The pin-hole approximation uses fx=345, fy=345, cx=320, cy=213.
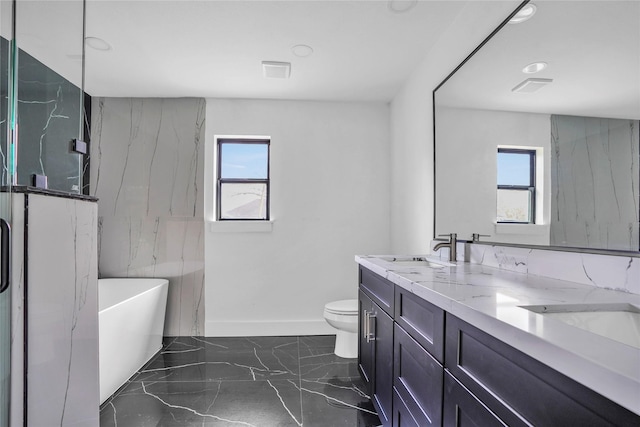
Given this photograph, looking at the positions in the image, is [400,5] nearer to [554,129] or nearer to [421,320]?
[554,129]

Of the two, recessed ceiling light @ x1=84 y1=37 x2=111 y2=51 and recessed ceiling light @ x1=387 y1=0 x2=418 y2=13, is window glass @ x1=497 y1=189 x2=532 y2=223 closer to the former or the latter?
recessed ceiling light @ x1=387 y1=0 x2=418 y2=13

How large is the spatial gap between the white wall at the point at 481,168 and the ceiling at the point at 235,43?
0.64 metres

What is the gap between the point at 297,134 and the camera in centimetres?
354

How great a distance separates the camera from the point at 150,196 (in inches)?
135

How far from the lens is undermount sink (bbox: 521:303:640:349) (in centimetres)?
93

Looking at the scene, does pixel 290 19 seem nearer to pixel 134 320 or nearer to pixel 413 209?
pixel 413 209

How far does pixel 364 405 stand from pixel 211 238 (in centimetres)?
213

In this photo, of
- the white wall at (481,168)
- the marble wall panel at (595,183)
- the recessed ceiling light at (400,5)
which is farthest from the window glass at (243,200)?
the marble wall panel at (595,183)

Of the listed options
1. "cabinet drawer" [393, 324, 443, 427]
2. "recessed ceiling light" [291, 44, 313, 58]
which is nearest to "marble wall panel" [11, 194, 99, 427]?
"cabinet drawer" [393, 324, 443, 427]

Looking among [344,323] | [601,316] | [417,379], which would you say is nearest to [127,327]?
[344,323]

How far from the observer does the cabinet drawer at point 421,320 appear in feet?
3.71

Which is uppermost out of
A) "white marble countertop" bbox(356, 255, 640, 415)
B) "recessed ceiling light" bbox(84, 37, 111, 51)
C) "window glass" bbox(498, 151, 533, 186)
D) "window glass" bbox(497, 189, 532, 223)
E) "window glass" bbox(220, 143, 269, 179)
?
"recessed ceiling light" bbox(84, 37, 111, 51)

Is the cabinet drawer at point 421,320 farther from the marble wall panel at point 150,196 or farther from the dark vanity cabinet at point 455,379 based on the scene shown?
the marble wall panel at point 150,196

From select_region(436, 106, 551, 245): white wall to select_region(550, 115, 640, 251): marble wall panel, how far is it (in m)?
0.06
